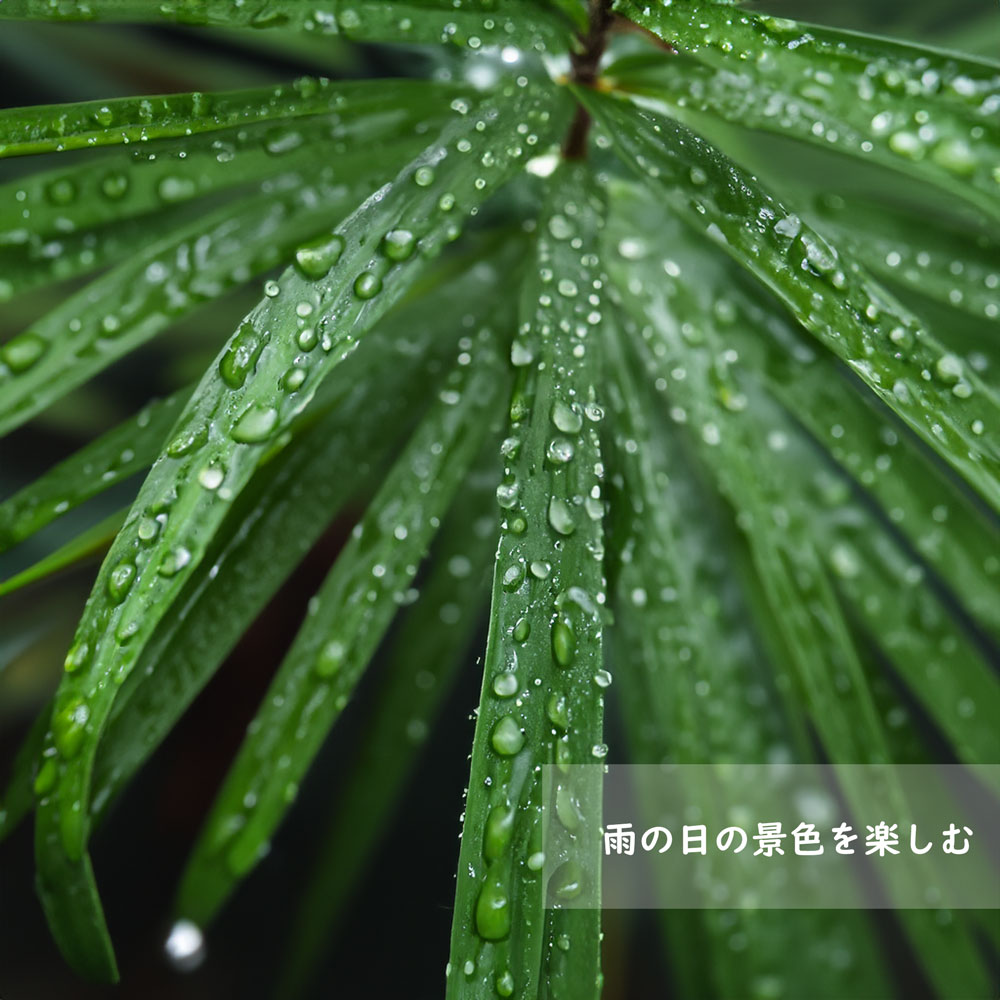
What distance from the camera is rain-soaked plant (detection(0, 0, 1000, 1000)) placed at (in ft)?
1.62

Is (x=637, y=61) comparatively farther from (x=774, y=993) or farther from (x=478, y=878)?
(x=774, y=993)

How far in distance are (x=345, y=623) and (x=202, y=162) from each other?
0.40m

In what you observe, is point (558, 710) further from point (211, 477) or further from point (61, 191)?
point (61, 191)

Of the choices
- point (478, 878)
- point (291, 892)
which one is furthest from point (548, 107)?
point (291, 892)

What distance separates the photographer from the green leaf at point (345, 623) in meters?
0.66

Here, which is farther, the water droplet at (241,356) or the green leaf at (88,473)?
the green leaf at (88,473)

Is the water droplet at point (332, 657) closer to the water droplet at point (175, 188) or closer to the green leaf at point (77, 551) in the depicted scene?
the green leaf at point (77, 551)

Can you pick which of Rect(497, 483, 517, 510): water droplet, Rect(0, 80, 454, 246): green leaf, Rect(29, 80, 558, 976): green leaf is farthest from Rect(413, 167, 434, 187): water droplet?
Rect(497, 483, 517, 510): water droplet

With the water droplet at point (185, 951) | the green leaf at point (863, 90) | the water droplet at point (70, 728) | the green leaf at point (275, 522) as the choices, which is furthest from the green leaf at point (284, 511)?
the water droplet at point (185, 951)

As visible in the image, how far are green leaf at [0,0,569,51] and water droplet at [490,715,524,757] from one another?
1.55 feet

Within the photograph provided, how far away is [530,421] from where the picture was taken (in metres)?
0.55

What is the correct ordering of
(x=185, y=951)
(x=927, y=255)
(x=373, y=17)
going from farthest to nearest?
(x=185, y=951) < (x=927, y=255) < (x=373, y=17)

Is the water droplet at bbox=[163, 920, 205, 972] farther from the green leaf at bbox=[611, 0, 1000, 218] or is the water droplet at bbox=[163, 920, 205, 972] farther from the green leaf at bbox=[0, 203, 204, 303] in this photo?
the green leaf at bbox=[611, 0, 1000, 218]

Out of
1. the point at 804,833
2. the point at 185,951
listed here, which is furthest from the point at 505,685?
the point at 185,951
